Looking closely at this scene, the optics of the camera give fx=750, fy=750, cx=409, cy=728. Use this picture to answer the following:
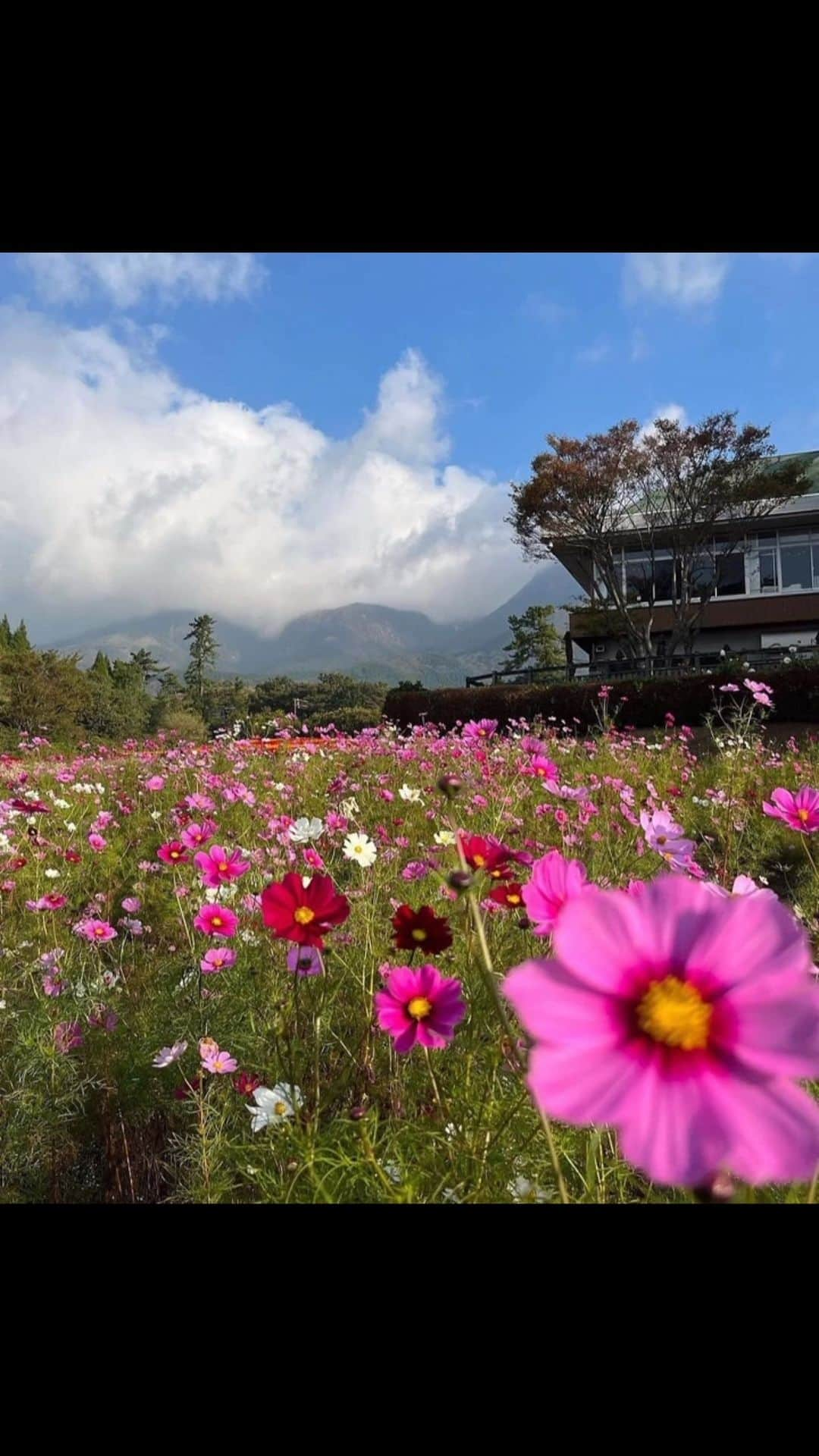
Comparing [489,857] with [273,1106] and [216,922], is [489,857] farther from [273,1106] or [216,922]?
[216,922]

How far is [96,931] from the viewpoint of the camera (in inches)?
66.1

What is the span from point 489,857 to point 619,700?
831 cm

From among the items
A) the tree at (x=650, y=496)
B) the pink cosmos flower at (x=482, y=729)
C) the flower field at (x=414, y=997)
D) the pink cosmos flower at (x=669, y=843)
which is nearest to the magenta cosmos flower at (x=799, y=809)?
the flower field at (x=414, y=997)

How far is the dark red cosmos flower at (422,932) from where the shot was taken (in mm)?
702

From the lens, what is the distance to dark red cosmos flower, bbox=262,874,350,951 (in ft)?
2.02

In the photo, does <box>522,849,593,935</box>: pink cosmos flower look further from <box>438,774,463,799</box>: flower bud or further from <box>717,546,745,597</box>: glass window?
<box>717,546,745,597</box>: glass window

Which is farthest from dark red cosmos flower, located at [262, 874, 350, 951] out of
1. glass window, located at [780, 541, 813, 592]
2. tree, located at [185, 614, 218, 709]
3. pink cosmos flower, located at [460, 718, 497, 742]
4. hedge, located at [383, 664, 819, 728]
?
tree, located at [185, 614, 218, 709]

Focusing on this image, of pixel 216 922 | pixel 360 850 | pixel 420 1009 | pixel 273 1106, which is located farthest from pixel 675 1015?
pixel 360 850

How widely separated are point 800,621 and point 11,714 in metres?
16.9

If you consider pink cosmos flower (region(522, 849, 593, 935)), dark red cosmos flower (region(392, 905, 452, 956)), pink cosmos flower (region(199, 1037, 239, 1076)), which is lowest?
pink cosmos flower (region(199, 1037, 239, 1076))

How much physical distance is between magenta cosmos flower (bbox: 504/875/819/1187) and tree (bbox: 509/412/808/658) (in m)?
14.3

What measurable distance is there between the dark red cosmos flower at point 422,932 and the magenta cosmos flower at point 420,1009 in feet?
0.15
